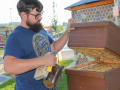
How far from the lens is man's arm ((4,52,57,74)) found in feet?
4.31

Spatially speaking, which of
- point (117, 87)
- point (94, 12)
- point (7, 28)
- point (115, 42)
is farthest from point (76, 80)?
point (7, 28)

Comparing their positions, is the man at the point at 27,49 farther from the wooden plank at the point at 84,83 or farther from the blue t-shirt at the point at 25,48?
the wooden plank at the point at 84,83

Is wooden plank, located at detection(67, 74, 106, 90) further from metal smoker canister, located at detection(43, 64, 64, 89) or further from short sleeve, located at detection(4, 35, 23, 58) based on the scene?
short sleeve, located at detection(4, 35, 23, 58)

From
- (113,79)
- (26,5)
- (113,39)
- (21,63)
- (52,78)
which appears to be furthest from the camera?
(113,79)

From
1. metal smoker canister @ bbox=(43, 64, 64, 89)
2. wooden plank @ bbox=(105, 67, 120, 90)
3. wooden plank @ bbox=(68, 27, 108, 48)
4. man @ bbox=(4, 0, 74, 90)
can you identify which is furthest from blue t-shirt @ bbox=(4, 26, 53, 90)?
wooden plank @ bbox=(105, 67, 120, 90)

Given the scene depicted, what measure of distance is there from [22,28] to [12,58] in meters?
0.47

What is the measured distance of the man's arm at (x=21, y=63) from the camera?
4.31 ft

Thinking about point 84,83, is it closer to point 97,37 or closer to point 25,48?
point 97,37

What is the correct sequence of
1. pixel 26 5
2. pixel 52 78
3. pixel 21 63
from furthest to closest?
pixel 26 5, pixel 52 78, pixel 21 63

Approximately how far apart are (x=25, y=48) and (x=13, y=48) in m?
0.17

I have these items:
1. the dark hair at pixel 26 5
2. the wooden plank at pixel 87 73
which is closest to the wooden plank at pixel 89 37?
the wooden plank at pixel 87 73

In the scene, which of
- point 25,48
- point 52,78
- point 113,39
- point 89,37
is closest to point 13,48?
point 25,48

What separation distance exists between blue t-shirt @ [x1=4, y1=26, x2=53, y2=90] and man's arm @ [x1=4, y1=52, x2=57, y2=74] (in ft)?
0.29

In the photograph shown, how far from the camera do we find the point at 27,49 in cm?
157
